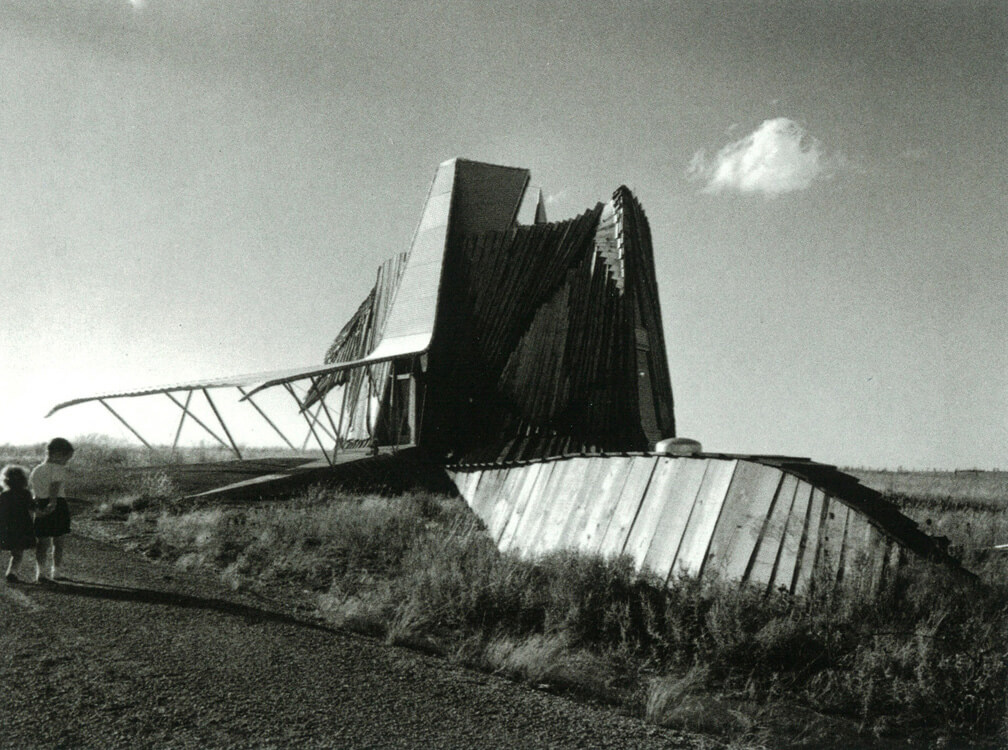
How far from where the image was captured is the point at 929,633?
5.61 m

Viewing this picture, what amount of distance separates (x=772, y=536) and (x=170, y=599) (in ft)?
17.4

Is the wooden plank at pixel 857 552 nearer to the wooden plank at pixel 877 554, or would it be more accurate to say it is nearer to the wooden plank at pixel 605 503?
the wooden plank at pixel 877 554

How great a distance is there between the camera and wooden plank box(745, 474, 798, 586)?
696cm

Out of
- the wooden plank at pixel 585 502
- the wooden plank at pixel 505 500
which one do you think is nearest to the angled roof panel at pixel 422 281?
the wooden plank at pixel 505 500

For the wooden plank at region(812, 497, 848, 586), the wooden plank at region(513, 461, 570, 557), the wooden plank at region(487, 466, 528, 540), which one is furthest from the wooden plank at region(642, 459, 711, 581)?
the wooden plank at region(487, 466, 528, 540)

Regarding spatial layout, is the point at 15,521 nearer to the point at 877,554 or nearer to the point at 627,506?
the point at 627,506

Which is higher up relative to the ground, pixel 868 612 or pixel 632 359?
pixel 632 359

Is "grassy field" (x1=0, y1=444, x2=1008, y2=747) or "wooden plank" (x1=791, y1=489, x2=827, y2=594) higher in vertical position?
"wooden plank" (x1=791, y1=489, x2=827, y2=594)

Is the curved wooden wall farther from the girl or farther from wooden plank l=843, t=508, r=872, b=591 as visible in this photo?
the girl

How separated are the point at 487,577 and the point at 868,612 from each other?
3225 mm

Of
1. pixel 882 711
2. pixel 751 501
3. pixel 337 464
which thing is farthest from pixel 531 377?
pixel 882 711

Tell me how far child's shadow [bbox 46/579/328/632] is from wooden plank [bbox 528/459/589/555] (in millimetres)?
3941

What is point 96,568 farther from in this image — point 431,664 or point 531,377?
point 531,377

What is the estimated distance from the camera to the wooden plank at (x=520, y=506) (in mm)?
11443
